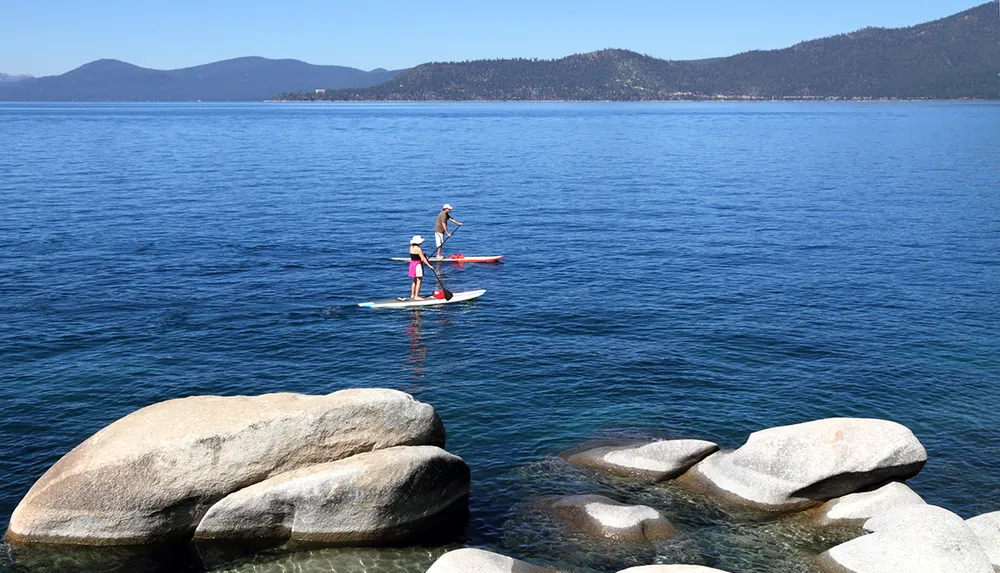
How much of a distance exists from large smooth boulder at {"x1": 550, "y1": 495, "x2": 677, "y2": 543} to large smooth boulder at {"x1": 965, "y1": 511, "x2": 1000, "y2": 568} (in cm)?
557

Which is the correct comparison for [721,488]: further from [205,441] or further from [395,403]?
[205,441]

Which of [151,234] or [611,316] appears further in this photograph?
[151,234]

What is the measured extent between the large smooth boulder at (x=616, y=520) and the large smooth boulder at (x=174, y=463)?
172 inches

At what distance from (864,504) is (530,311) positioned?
19083 mm

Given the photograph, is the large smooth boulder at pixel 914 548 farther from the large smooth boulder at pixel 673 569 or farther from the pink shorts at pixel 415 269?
the pink shorts at pixel 415 269

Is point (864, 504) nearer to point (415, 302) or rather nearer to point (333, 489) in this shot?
point (333, 489)

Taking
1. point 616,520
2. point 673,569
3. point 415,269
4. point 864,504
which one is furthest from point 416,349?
point 673,569

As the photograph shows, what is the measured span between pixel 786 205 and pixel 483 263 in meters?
30.2

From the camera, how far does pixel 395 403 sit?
18.6 m

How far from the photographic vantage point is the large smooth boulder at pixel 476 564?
15.1 metres

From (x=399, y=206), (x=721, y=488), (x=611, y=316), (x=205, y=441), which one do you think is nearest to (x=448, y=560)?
(x=205, y=441)

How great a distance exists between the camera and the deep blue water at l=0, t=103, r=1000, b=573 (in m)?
24.1

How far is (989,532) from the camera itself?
16422 millimetres

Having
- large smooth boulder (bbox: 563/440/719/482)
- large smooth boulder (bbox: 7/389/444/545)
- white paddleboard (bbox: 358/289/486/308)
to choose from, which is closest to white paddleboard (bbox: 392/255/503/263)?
white paddleboard (bbox: 358/289/486/308)
